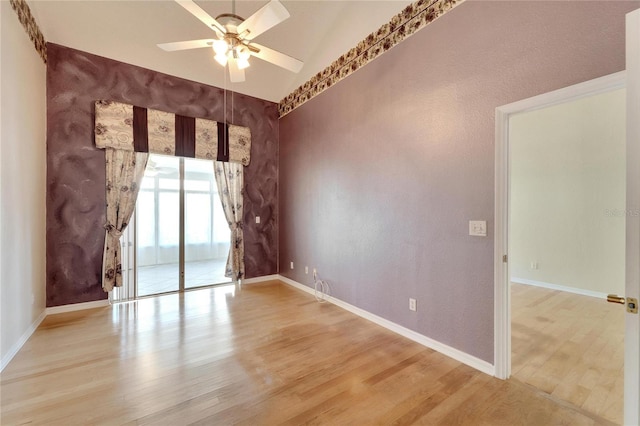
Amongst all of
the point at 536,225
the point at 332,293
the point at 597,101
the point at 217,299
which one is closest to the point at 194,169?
the point at 217,299

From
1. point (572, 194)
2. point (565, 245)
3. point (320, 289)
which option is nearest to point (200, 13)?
point (320, 289)

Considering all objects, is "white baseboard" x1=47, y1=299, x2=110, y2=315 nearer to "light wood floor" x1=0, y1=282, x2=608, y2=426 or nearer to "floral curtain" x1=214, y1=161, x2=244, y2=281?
"light wood floor" x1=0, y1=282, x2=608, y2=426

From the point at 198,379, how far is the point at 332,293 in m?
2.18

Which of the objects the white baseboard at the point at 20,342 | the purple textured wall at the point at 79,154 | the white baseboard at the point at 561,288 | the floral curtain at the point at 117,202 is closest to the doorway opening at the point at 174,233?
the floral curtain at the point at 117,202

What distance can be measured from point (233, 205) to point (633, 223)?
470 centimetres

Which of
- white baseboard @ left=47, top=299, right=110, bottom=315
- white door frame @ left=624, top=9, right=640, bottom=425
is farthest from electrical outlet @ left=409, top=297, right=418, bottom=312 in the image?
white baseboard @ left=47, top=299, right=110, bottom=315

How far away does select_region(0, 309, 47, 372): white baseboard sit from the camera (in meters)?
2.27

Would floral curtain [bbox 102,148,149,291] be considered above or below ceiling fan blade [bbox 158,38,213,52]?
below

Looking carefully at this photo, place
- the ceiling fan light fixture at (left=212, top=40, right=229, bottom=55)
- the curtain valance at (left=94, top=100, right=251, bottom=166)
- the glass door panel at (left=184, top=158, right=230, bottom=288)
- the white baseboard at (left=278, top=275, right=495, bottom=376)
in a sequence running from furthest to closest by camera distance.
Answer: the glass door panel at (left=184, top=158, right=230, bottom=288), the curtain valance at (left=94, top=100, right=251, bottom=166), the ceiling fan light fixture at (left=212, top=40, right=229, bottom=55), the white baseboard at (left=278, top=275, right=495, bottom=376)

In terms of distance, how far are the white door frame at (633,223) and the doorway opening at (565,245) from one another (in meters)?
0.78

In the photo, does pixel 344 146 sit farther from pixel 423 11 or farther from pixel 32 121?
pixel 32 121

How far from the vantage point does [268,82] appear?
4707 mm

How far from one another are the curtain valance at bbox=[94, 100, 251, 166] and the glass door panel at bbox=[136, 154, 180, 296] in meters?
0.29

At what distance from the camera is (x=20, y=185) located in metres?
2.62
